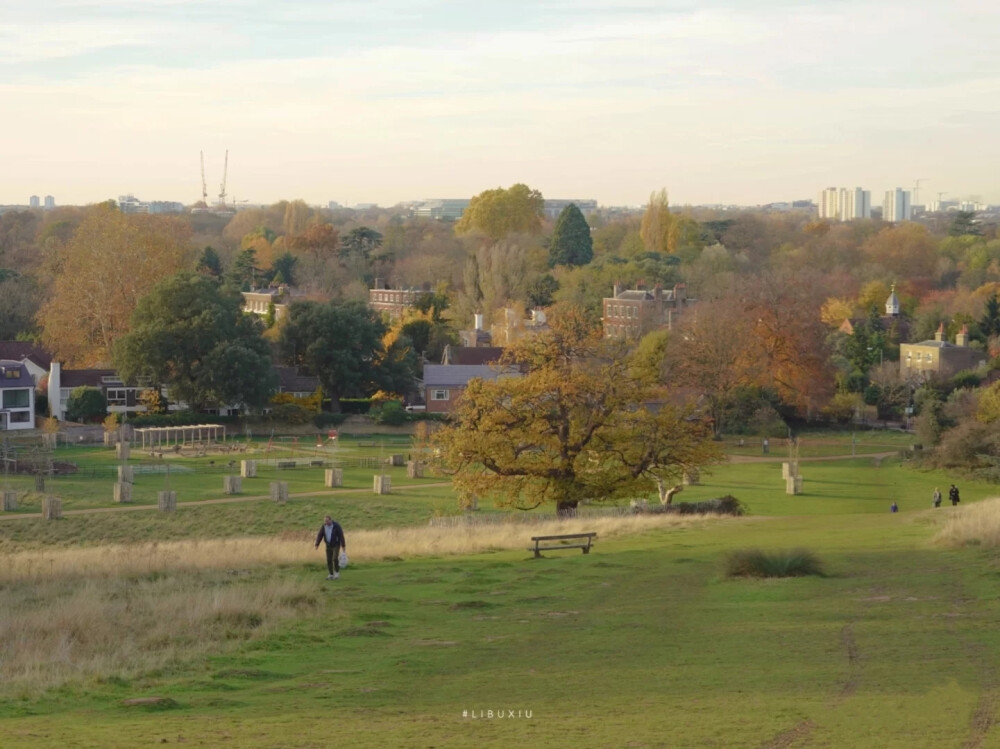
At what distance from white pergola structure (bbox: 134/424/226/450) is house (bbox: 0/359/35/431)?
7.56 m

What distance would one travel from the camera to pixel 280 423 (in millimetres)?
73062

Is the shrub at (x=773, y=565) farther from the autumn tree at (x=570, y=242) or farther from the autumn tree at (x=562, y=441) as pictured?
the autumn tree at (x=570, y=242)

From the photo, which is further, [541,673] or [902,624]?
[902,624]

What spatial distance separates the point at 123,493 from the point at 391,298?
72.0 m

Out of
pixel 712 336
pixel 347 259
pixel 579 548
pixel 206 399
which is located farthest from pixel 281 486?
pixel 347 259

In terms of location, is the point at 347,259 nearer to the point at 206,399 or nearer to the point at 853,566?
the point at 206,399

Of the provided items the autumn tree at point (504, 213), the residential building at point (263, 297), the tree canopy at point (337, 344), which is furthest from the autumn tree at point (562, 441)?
the autumn tree at point (504, 213)

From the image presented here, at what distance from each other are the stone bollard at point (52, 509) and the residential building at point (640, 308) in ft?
176

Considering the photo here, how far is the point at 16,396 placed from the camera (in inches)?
2854

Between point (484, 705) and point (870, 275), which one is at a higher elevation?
point (870, 275)

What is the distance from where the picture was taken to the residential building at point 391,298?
4316 inches

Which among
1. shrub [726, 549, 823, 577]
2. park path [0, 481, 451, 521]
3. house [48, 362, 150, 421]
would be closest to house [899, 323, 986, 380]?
park path [0, 481, 451, 521]

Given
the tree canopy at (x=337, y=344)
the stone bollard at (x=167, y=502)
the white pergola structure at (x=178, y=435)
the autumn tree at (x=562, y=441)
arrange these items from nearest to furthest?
1. the autumn tree at (x=562, y=441)
2. the stone bollard at (x=167, y=502)
3. the white pergola structure at (x=178, y=435)
4. the tree canopy at (x=337, y=344)

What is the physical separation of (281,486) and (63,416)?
3255 centimetres
